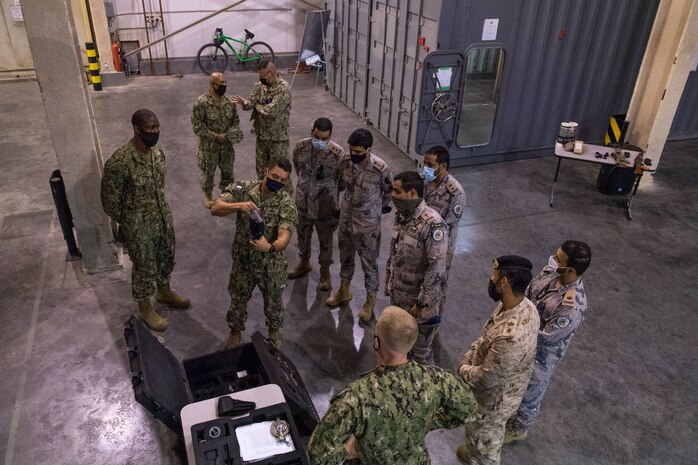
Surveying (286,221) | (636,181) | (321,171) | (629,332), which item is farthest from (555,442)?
(636,181)

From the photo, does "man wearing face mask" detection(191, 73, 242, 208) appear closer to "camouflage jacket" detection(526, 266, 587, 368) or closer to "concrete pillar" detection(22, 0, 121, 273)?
"concrete pillar" detection(22, 0, 121, 273)

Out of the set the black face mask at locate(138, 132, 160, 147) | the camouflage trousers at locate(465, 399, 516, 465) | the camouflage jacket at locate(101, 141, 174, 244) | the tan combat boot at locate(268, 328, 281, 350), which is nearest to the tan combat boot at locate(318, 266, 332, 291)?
the tan combat boot at locate(268, 328, 281, 350)

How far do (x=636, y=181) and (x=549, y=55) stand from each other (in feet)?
7.57

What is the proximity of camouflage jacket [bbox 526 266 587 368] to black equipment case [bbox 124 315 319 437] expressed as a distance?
1.56 metres

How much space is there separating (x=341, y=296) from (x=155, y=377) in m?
2.12

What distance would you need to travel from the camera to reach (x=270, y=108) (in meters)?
6.03

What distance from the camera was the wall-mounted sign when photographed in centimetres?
712

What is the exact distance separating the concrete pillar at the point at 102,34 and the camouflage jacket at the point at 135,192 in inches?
310

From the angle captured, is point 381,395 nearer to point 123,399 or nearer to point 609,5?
point 123,399

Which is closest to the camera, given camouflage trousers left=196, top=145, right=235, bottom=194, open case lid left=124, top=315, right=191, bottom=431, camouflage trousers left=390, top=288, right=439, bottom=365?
open case lid left=124, top=315, right=191, bottom=431

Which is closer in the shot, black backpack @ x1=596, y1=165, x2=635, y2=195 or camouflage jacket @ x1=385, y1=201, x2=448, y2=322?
camouflage jacket @ x1=385, y1=201, x2=448, y2=322

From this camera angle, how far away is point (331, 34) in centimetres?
1052

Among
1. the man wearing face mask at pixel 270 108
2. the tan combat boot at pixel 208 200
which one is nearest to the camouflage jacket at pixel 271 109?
the man wearing face mask at pixel 270 108

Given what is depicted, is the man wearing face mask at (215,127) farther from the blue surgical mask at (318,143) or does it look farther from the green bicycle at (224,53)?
the green bicycle at (224,53)
